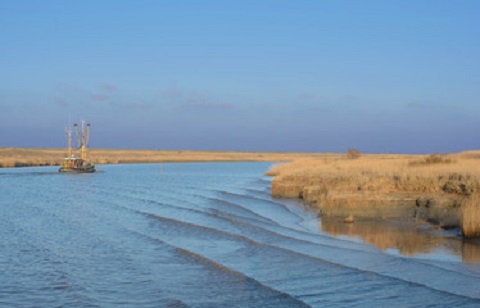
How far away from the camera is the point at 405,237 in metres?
16.4

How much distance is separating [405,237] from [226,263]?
5725mm

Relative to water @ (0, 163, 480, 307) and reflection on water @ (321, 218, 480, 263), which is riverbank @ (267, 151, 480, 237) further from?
water @ (0, 163, 480, 307)

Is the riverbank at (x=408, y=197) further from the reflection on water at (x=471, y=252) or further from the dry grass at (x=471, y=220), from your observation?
the reflection on water at (x=471, y=252)

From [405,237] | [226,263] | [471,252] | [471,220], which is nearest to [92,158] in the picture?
[405,237]

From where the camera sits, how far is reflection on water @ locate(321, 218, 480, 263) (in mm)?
14188

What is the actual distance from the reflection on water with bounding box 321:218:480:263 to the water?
0.03m

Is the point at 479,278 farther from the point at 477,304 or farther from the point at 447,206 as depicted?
the point at 447,206

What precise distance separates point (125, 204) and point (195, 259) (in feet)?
52.0

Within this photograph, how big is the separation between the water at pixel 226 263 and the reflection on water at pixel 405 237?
0.03 metres

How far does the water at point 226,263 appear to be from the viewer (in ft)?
34.3

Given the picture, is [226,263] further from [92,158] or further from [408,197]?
[92,158]

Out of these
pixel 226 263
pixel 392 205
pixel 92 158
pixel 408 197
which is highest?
pixel 92 158

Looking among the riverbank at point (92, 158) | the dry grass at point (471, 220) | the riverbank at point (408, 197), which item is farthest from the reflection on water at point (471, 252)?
the riverbank at point (92, 158)

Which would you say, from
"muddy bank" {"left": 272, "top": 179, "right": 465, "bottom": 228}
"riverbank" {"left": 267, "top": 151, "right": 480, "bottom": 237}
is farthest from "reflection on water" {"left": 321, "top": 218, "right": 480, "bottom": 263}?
"muddy bank" {"left": 272, "top": 179, "right": 465, "bottom": 228}
